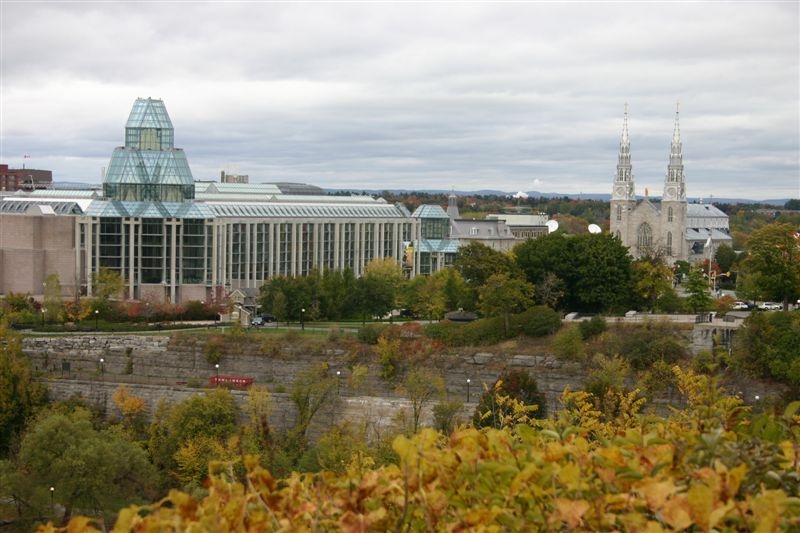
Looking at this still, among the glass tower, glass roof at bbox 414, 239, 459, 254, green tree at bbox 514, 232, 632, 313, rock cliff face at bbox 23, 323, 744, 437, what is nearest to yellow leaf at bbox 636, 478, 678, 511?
rock cliff face at bbox 23, 323, 744, 437

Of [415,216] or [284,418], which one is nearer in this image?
[284,418]

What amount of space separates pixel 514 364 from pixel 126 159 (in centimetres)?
3628

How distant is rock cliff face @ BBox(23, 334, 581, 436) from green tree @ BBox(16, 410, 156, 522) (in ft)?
29.2

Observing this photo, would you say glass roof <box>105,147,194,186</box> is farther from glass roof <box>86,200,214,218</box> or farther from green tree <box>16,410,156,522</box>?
green tree <box>16,410,156,522</box>

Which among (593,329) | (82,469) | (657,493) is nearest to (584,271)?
(593,329)

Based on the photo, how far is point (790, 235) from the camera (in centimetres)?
5728

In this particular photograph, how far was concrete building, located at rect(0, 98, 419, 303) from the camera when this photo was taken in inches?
2891

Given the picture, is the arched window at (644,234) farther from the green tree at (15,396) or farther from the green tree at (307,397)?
the green tree at (15,396)

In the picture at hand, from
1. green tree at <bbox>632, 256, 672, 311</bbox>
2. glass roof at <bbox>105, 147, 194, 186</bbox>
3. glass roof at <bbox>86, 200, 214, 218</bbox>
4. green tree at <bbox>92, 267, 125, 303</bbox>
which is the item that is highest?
glass roof at <bbox>105, 147, 194, 186</bbox>

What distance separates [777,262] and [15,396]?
3378 cm

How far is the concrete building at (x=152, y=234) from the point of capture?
7344 centimetres

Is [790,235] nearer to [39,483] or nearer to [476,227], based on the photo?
[39,483]

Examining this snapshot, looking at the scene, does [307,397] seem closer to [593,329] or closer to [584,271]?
[593,329]

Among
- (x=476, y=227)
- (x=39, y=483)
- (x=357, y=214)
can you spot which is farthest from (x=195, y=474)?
(x=476, y=227)
